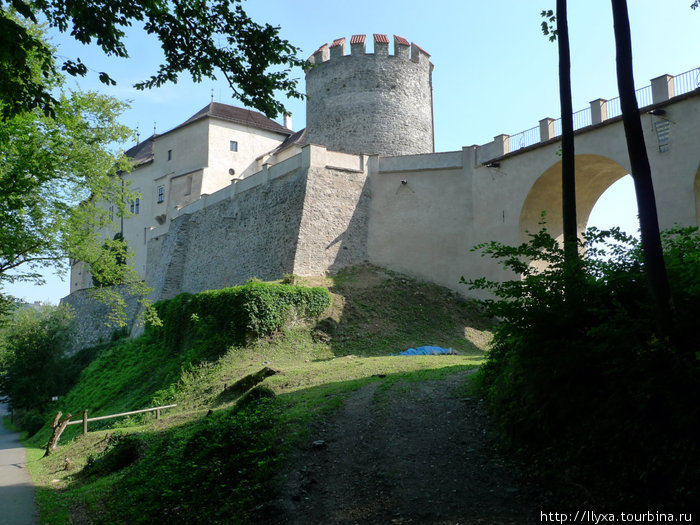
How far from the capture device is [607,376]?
18.2 ft

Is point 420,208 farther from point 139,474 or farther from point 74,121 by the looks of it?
point 139,474

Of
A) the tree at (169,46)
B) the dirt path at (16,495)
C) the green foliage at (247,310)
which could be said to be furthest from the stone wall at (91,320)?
the tree at (169,46)

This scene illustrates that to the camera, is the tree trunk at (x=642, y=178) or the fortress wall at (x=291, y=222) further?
the fortress wall at (x=291, y=222)

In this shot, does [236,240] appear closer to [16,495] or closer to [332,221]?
[332,221]

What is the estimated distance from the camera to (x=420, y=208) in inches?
1011

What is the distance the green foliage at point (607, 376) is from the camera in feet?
15.6

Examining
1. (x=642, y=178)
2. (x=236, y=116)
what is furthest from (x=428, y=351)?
(x=236, y=116)

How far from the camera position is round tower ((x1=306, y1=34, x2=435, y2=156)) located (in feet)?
106

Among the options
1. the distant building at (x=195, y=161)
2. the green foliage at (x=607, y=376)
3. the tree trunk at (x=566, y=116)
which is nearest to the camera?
the green foliage at (x=607, y=376)

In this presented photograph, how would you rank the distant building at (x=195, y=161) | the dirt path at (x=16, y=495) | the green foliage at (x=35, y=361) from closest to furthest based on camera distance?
1. the dirt path at (x=16, y=495)
2. the green foliage at (x=35, y=361)
3. the distant building at (x=195, y=161)

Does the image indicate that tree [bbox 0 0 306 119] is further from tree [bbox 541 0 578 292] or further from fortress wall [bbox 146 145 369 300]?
fortress wall [bbox 146 145 369 300]

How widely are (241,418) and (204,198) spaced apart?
87.9 feet

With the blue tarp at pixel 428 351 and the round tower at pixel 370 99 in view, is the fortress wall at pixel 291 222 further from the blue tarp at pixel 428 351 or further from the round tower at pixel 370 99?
the blue tarp at pixel 428 351

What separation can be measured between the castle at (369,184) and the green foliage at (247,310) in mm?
3744
